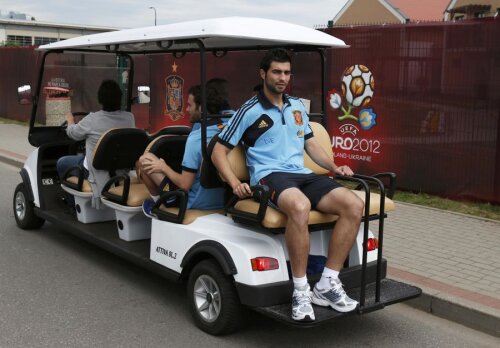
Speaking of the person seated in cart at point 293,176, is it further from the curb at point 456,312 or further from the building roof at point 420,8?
the building roof at point 420,8

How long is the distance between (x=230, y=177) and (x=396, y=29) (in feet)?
15.7

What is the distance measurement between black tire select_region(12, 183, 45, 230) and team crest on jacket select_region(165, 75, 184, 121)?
5.58 metres

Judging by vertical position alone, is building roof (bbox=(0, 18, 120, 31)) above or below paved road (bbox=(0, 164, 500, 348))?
above

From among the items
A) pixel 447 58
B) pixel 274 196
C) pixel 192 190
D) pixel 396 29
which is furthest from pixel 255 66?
pixel 274 196

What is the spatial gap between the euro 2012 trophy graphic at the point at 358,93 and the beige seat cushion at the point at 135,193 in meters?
3.88

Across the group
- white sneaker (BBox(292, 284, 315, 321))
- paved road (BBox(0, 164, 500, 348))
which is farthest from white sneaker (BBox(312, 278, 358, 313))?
paved road (BBox(0, 164, 500, 348))

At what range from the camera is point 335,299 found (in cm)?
349

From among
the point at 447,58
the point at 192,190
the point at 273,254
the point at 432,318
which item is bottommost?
the point at 432,318

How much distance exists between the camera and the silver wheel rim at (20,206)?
632 centimetres

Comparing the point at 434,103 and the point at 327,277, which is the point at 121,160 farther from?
the point at 434,103

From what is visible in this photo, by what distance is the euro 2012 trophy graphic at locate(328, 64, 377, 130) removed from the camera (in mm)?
8023

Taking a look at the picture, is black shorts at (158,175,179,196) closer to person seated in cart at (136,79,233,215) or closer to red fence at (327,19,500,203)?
person seated in cart at (136,79,233,215)

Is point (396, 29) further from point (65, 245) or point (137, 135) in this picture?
point (65, 245)

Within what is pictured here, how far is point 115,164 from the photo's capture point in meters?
5.34
